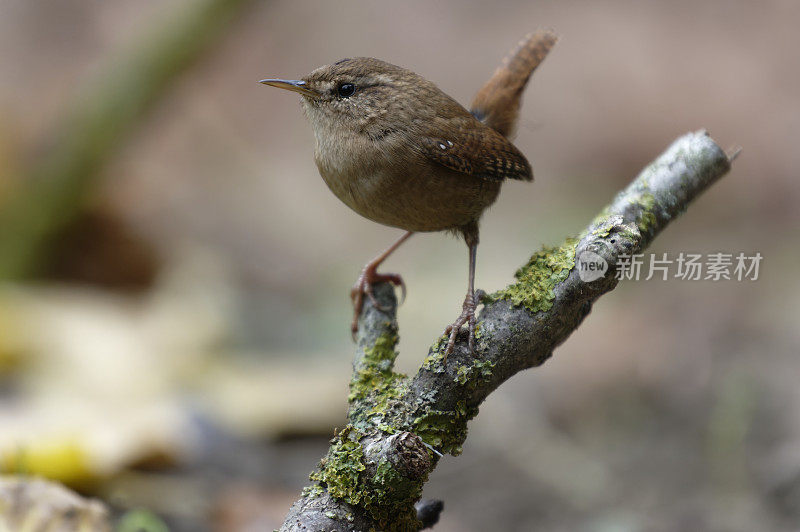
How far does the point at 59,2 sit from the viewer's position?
9.59m

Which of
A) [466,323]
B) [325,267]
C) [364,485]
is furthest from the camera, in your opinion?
[325,267]

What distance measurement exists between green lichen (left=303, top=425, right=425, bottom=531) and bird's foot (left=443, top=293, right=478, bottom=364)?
0.38m

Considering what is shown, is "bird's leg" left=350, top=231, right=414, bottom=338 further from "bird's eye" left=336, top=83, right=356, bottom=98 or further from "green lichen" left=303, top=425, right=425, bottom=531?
"green lichen" left=303, top=425, right=425, bottom=531

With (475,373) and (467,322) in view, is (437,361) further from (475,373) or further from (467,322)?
(467,322)

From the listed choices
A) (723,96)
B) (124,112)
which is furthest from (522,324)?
(723,96)

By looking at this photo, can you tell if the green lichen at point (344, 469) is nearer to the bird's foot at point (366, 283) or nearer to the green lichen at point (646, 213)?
the bird's foot at point (366, 283)

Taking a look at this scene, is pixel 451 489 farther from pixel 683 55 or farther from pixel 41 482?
pixel 683 55

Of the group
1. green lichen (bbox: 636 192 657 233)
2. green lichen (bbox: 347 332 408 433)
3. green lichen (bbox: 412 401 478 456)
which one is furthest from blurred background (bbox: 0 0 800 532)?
green lichen (bbox: 636 192 657 233)

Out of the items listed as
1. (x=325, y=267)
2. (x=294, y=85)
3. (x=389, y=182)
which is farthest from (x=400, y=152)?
(x=325, y=267)

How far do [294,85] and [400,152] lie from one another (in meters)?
0.47

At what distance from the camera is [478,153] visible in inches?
126

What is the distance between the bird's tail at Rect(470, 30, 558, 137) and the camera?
373 centimetres

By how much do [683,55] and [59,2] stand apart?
7.14 m

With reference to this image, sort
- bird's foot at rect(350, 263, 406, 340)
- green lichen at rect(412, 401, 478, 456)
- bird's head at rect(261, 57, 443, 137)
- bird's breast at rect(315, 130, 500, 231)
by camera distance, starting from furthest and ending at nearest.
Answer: bird's foot at rect(350, 263, 406, 340)
bird's head at rect(261, 57, 443, 137)
bird's breast at rect(315, 130, 500, 231)
green lichen at rect(412, 401, 478, 456)
